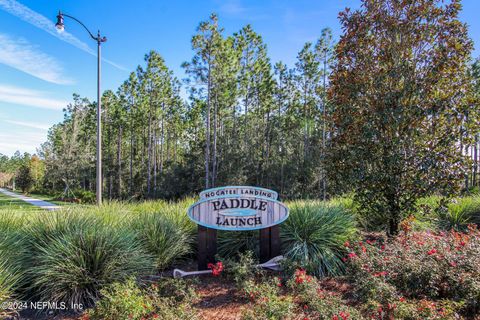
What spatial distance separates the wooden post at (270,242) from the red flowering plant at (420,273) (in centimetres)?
108

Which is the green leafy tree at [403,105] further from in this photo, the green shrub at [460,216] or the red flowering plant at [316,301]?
the red flowering plant at [316,301]

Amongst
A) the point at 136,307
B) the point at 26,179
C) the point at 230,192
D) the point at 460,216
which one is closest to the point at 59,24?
the point at 230,192

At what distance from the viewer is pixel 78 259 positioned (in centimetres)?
378

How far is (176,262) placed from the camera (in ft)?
16.4

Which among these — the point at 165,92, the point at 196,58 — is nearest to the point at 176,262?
the point at 196,58

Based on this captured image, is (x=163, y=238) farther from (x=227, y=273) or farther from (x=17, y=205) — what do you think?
(x=17, y=205)

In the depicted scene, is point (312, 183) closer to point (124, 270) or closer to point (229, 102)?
point (229, 102)

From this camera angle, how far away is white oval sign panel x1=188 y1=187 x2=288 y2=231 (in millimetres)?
4703

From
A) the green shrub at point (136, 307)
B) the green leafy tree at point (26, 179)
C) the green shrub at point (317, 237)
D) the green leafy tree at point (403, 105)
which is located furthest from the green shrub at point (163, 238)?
the green leafy tree at point (26, 179)

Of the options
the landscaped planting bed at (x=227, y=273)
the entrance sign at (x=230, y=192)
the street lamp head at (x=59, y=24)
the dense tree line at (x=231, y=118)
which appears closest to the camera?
the landscaped planting bed at (x=227, y=273)

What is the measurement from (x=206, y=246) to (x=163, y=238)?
72cm

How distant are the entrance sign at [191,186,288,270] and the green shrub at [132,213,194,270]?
50 centimetres

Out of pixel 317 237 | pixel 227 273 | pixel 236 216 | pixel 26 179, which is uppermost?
pixel 236 216

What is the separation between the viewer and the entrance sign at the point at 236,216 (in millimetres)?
4684
